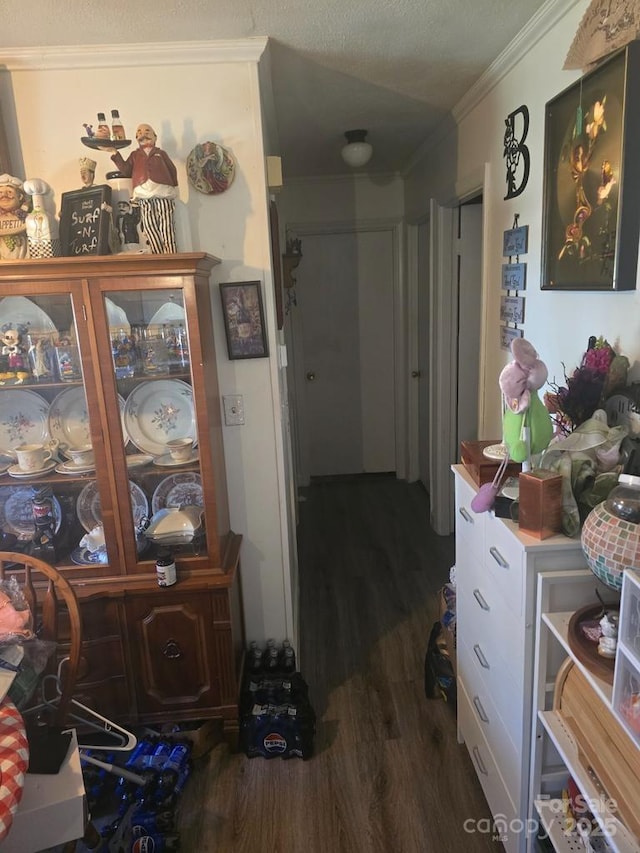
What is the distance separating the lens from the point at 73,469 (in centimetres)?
199

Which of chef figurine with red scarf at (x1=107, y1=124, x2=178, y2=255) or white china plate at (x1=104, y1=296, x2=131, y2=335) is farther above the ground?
chef figurine with red scarf at (x1=107, y1=124, x2=178, y2=255)

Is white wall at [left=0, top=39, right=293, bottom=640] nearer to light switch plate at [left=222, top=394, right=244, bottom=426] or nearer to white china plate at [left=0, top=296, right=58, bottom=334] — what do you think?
light switch plate at [left=222, top=394, right=244, bottom=426]

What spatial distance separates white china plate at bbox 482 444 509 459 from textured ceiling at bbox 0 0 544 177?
130 centimetres

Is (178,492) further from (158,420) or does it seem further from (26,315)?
(26,315)

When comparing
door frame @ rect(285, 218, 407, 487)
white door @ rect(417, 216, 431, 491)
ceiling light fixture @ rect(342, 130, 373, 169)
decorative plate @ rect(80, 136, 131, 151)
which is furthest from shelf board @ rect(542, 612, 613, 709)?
door frame @ rect(285, 218, 407, 487)

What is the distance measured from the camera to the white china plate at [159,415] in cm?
200

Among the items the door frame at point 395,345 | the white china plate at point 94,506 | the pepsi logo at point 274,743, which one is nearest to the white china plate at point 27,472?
the white china plate at point 94,506

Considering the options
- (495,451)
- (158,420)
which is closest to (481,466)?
(495,451)

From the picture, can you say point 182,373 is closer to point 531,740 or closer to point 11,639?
point 11,639

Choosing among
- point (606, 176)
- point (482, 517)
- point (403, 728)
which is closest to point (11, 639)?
point (482, 517)

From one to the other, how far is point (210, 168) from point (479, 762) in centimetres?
213

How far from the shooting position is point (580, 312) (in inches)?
66.9

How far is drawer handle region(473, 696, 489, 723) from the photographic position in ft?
5.54

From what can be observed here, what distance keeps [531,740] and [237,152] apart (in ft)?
6.48
